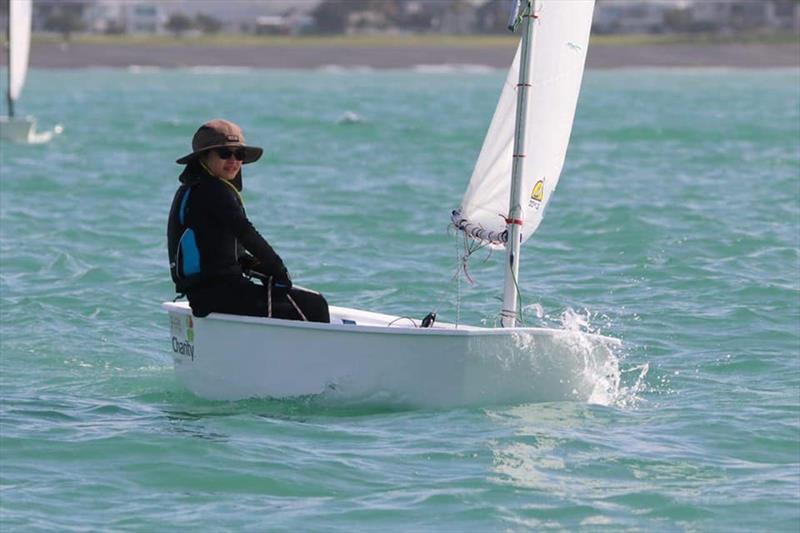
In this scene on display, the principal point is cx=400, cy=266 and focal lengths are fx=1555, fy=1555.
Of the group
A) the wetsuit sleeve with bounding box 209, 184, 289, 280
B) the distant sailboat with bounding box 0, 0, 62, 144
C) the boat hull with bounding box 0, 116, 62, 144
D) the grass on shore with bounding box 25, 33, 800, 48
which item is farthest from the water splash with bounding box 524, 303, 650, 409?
the grass on shore with bounding box 25, 33, 800, 48

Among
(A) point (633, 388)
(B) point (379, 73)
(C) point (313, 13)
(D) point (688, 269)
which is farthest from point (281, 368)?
(C) point (313, 13)

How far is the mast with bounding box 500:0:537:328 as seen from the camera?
7.68 metres

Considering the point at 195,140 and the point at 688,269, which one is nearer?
the point at 195,140

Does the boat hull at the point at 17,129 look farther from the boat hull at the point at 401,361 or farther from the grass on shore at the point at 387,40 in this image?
the grass on shore at the point at 387,40

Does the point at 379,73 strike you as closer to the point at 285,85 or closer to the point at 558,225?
the point at 285,85

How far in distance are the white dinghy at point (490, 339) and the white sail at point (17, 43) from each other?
745 inches

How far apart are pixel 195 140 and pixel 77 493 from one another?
77.6 inches

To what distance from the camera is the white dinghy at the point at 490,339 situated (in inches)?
296

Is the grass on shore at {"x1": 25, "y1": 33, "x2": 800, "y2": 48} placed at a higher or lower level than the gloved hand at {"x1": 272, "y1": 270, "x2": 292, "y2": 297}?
lower

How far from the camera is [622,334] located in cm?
1014

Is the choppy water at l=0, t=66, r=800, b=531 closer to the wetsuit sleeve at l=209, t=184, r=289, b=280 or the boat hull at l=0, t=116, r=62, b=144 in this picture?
the boat hull at l=0, t=116, r=62, b=144

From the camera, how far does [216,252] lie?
7.75m

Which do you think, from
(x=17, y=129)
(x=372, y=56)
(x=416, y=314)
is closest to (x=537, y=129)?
(x=416, y=314)

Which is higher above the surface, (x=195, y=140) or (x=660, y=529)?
(x=195, y=140)
